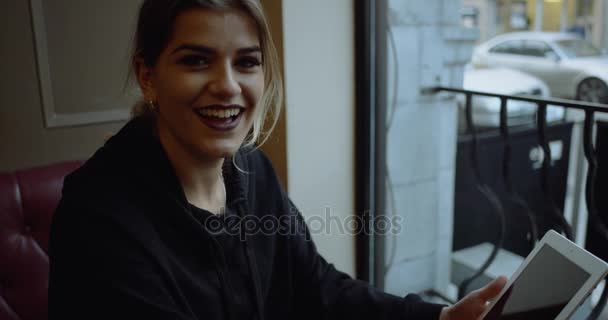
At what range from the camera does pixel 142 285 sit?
0.80m

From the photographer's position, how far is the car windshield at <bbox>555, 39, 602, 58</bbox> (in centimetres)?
147

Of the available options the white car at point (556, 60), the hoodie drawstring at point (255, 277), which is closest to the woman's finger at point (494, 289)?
the hoodie drawstring at point (255, 277)

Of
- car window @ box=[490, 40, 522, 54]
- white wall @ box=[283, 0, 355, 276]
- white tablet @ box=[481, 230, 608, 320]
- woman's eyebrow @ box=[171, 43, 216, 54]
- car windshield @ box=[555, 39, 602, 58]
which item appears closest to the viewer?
white tablet @ box=[481, 230, 608, 320]

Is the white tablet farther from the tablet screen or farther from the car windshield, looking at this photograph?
the car windshield

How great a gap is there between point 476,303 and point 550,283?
Result: 0.51 ft

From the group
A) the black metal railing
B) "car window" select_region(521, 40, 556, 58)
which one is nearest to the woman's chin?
the black metal railing

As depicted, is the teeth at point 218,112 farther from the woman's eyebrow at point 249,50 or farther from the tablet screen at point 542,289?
the tablet screen at point 542,289

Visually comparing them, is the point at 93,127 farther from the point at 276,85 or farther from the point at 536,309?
the point at 536,309

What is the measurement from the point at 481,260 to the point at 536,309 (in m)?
1.61

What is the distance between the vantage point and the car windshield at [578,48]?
1.47m

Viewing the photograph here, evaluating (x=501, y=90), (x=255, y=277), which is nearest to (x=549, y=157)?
(x=501, y=90)

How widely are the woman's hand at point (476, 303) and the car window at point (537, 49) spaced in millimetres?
1066

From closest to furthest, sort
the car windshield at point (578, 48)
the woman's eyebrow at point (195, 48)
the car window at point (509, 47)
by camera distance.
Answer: the woman's eyebrow at point (195, 48) → the car windshield at point (578, 48) → the car window at point (509, 47)

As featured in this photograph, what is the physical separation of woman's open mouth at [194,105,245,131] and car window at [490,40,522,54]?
1.26m
